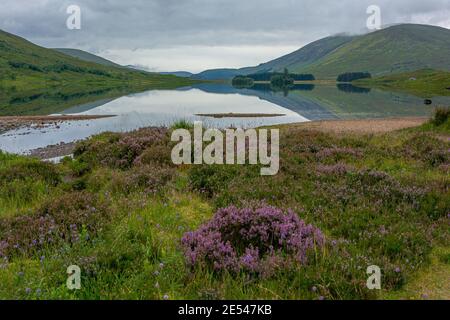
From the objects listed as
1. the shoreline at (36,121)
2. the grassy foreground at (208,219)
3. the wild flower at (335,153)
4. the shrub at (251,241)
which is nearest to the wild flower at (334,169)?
the grassy foreground at (208,219)

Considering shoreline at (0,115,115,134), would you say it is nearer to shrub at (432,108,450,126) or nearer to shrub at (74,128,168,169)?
shrub at (74,128,168,169)

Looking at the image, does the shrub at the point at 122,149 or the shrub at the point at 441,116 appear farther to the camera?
the shrub at the point at 441,116

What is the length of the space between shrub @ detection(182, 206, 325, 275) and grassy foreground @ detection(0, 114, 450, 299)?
0.12 meters

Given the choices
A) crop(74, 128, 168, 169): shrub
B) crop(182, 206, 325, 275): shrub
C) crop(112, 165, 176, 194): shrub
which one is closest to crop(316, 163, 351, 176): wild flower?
crop(182, 206, 325, 275): shrub

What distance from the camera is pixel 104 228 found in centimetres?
744

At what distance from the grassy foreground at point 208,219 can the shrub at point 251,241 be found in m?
0.12

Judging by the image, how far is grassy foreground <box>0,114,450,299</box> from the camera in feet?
17.4

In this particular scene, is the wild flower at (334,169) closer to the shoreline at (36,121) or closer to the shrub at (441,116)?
the shrub at (441,116)

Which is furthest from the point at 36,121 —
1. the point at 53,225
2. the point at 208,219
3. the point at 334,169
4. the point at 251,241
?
the point at 251,241

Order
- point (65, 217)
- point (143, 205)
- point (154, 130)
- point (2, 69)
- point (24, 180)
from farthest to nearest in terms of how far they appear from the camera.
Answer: point (2, 69)
point (154, 130)
point (24, 180)
point (143, 205)
point (65, 217)

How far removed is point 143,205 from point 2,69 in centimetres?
20079

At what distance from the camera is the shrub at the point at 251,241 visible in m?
5.75
